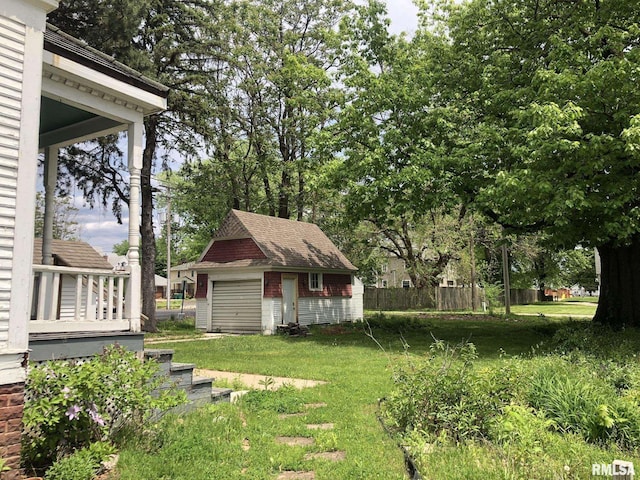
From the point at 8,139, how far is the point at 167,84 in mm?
16194

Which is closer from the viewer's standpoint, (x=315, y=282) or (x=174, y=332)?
(x=174, y=332)

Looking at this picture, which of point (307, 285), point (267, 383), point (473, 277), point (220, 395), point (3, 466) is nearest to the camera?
point (3, 466)

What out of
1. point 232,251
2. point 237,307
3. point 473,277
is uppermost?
point 232,251

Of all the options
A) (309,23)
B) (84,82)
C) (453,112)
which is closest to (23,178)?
(84,82)

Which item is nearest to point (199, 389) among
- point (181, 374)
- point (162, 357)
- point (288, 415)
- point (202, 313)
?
point (181, 374)

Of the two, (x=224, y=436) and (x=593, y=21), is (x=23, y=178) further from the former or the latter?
(x=593, y=21)

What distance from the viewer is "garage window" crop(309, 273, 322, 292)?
2238 cm

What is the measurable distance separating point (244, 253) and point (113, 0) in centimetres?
1039

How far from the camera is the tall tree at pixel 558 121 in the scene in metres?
10.7

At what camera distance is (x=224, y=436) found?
5.32 metres

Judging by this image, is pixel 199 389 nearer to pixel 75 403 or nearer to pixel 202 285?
pixel 75 403

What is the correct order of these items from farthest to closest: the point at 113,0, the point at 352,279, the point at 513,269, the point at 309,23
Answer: the point at 513,269
the point at 309,23
the point at 352,279
the point at 113,0

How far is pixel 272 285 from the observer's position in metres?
20.1

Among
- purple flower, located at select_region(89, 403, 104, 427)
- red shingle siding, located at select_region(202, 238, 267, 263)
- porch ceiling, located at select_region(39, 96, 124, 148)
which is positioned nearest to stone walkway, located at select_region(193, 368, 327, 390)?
purple flower, located at select_region(89, 403, 104, 427)
